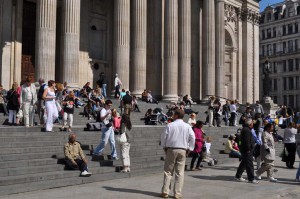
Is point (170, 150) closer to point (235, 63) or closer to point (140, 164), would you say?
point (140, 164)

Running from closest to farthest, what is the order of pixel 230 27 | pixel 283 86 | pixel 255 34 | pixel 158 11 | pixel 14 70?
1. pixel 14 70
2. pixel 158 11
3. pixel 230 27
4. pixel 255 34
5. pixel 283 86

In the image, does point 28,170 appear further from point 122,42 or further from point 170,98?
point 170,98

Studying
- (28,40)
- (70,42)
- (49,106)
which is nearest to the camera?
(49,106)

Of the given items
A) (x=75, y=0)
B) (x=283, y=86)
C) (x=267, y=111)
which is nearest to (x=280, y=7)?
(x=283, y=86)

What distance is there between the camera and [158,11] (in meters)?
33.9

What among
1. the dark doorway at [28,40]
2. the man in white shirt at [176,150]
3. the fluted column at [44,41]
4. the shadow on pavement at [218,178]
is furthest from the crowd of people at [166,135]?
the dark doorway at [28,40]

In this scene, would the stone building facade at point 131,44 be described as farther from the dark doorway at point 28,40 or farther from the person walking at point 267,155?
the person walking at point 267,155

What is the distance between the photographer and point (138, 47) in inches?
1197

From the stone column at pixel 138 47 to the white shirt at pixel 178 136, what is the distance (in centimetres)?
2027

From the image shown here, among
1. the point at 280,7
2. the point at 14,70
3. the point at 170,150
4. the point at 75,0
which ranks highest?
the point at 280,7

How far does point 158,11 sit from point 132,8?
3292 mm

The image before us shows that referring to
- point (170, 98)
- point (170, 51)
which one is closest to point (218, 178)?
point (170, 98)

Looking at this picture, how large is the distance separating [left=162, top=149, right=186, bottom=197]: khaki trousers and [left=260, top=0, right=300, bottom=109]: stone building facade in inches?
3116

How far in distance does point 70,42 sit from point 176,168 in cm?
1729
